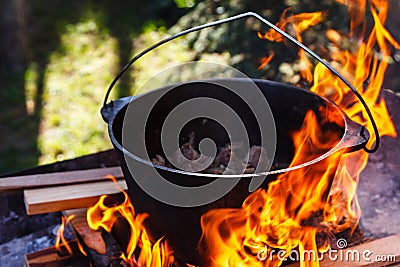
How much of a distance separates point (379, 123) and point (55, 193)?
1.58 m

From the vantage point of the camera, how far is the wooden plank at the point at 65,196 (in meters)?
2.20

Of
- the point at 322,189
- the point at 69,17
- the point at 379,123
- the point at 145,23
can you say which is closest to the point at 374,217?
the point at 379,123

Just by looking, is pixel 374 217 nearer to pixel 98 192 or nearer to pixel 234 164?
pixel 234 164

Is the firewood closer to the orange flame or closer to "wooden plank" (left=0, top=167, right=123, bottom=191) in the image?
the orange flame

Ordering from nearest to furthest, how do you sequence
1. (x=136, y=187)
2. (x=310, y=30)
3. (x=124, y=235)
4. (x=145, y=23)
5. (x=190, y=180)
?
(x=190, y=180) → (x=136, y=187) → (x=124, y=235) → (x=310, y=30) → (x=145, y=23)

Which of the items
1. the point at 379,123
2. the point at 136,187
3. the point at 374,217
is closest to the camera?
the point at 136,187

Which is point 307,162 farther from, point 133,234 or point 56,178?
point 56,178

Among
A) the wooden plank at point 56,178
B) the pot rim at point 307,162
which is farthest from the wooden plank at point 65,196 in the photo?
the pot rim at point 307,162

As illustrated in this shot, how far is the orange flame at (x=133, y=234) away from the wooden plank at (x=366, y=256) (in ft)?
1.62

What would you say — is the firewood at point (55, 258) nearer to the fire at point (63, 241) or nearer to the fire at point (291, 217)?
the fire at point (63, 241)

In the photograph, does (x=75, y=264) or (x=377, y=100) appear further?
(x=377, y=100)

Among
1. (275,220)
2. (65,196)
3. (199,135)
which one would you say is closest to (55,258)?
(65,196)

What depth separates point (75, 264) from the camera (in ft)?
7.48

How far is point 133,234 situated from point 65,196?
34 centimetres
